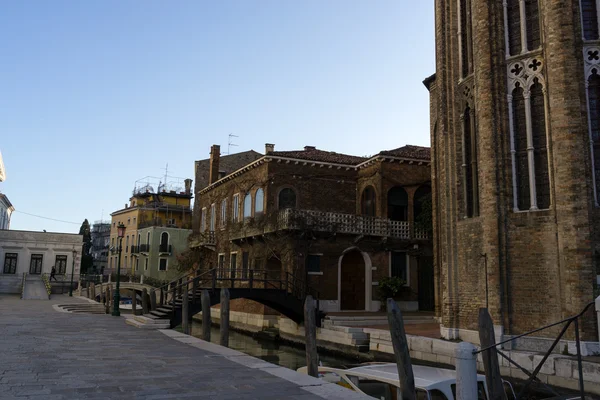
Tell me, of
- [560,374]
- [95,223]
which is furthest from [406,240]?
[95,223]

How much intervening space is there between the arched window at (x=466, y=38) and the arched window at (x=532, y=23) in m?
1.87

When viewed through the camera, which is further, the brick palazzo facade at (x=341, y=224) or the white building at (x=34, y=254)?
the white building at (x=34, y=254)

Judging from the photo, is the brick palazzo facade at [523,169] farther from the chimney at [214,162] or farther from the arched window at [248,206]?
the chimney at [214,162]

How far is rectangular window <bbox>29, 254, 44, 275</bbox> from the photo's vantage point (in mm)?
47606

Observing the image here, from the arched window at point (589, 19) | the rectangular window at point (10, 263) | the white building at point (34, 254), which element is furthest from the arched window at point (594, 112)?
the rectangular window at point (10, 263)

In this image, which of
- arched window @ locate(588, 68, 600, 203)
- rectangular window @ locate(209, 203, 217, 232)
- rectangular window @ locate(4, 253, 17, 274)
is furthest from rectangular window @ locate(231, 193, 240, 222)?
rectangular window @ locate(4, 253, 17, 274)

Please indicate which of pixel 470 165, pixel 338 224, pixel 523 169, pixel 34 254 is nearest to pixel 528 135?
pixel 523 169

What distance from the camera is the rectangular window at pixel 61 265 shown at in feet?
159

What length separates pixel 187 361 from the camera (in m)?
9.15

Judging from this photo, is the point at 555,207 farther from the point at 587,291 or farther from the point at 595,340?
the point at 595,340

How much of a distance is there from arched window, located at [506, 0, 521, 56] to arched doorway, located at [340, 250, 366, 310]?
13879 mm

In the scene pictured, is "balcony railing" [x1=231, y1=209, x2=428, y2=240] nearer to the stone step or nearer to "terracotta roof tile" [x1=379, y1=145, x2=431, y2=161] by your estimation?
"terracotta roof tile" [x1=379, y1=145, x2=431, y2=161]

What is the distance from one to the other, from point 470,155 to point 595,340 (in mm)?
6152

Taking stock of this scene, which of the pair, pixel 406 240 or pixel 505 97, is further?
pixel 406 240
